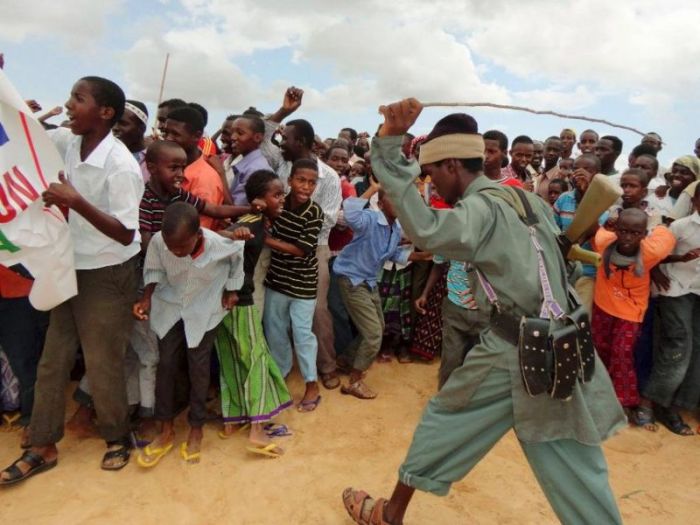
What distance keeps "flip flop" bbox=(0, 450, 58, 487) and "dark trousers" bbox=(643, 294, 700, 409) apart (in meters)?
4.09

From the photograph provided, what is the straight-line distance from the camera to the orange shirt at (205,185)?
324cm

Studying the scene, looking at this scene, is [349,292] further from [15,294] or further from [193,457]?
[15,294]

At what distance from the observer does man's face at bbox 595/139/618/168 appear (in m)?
5.36

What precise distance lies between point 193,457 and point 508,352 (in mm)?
2011

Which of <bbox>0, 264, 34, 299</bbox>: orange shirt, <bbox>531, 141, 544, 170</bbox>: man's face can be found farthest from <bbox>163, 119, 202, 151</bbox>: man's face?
<bbox>531, 141, 544, 170</bbox>: man's face

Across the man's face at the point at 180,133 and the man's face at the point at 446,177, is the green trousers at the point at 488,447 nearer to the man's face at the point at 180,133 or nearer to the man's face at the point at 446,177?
the man's face at the point at 446,177

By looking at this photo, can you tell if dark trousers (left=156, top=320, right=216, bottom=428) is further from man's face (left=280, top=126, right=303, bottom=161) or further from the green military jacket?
man's face (left=280, top=126, right=303, bottom=161)

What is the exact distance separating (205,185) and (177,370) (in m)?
1.18

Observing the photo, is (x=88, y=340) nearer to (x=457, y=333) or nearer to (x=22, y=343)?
(x=22, y=343)

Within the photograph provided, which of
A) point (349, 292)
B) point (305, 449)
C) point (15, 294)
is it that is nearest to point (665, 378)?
point (349, 292)

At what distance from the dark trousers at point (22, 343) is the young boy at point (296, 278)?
1460 millimetres

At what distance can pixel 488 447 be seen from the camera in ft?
7.16

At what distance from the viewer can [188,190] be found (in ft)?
10.7

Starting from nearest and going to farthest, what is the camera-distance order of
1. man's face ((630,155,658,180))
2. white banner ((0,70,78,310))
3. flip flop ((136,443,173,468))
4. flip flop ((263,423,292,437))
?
white banner ((0,70,78,310)) → flip flop ((136,443,173,468)) → flip flop ((263,423,292,437)) → man's face ((630,155,658,180))
